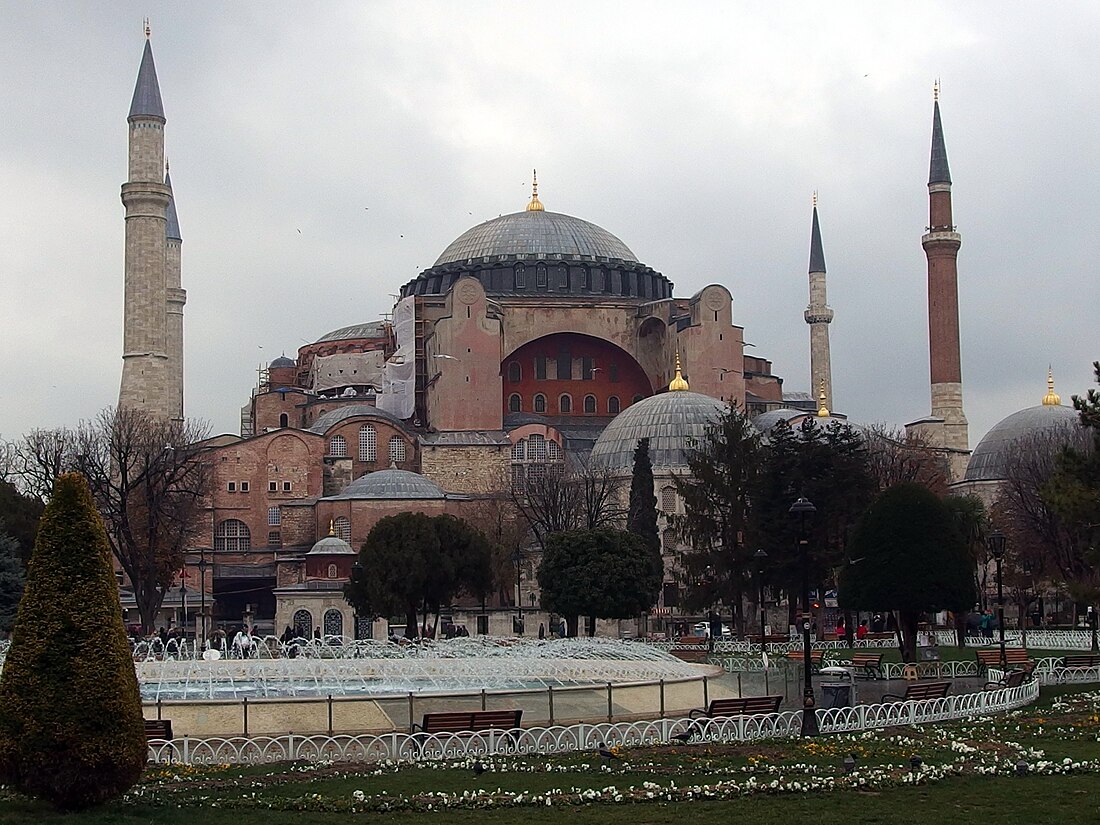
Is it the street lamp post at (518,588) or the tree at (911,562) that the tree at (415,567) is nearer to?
the street lamp post at (518,588)

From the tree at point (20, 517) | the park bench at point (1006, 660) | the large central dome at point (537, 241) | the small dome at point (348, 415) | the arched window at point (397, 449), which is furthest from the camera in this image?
the large central dome at point (537, 241)

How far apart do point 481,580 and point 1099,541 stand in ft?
59.3

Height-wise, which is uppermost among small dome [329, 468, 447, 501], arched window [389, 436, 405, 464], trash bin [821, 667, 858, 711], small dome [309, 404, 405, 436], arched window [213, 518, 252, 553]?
small dome [309, 404, 405, 436]

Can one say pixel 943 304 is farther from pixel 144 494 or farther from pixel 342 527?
pixel 144 494

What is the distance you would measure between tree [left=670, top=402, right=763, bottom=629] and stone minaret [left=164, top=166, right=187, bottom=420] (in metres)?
27.4

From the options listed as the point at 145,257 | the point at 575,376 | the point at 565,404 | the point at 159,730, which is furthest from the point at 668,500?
the point at 159,730

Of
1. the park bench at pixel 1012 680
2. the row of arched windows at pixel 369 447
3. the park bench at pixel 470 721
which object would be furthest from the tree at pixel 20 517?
the park bench at pixel 470 721

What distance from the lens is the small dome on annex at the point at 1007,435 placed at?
2124 inches

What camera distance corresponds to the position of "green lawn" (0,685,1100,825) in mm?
9734

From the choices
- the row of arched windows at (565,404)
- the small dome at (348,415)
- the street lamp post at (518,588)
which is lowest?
the street lamp post at (518,588)

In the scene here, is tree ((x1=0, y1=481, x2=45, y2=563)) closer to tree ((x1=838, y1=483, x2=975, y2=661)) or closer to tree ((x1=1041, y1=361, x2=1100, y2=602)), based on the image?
tree ((x1=838, y1=483, x2=975, y2=661))

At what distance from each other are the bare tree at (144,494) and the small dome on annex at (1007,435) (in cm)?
2562

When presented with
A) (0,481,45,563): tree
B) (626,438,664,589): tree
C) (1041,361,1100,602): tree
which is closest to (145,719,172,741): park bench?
(1041,361,1100,602): tree

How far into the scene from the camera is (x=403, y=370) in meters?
56.0
